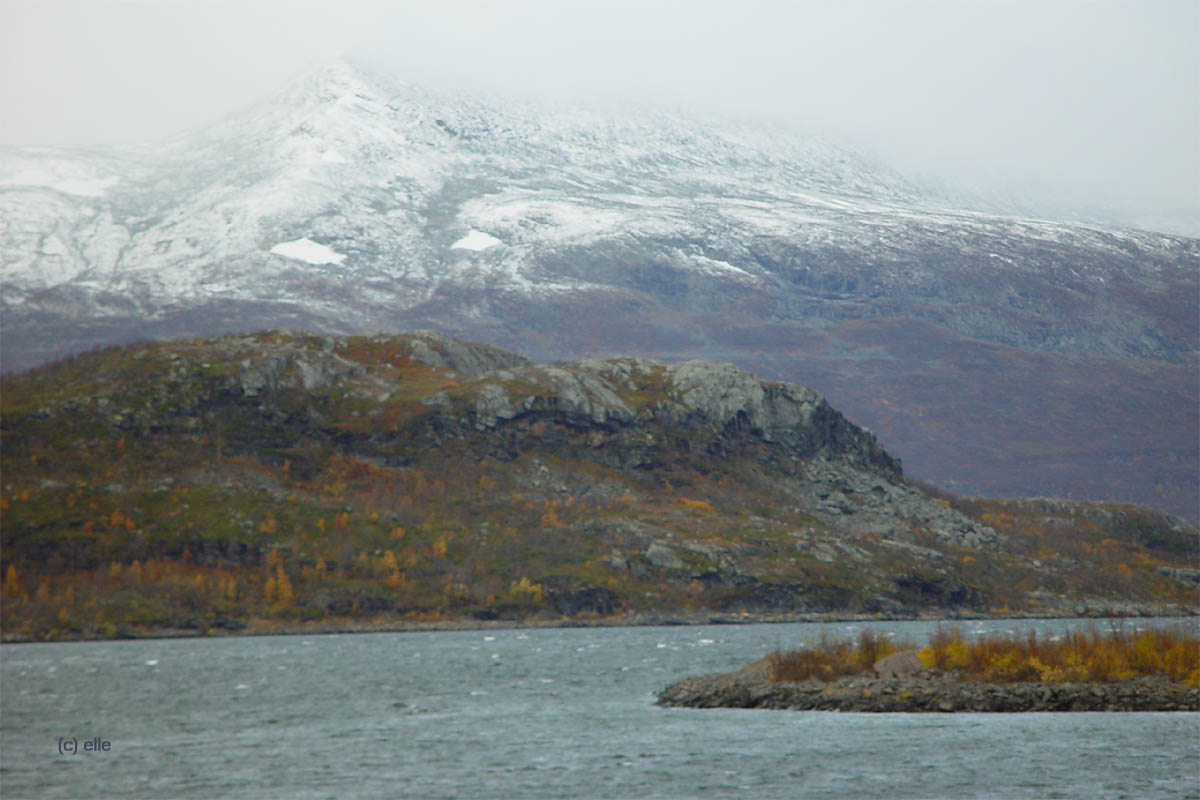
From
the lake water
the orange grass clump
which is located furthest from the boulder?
the lake water

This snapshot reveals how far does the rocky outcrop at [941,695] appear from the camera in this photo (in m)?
69.2

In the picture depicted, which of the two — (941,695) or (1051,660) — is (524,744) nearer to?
(941,695)

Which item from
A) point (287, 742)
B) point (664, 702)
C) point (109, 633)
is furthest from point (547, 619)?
point (287, 742)

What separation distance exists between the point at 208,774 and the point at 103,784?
4639mm

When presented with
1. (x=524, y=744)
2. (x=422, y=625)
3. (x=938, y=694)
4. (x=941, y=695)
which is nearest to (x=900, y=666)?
(x=938, y=694)

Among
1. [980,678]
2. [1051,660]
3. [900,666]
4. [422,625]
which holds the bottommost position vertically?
[422,625]

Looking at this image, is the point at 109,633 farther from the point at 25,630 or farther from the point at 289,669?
the point at 289,669

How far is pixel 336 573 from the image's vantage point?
195750 mm

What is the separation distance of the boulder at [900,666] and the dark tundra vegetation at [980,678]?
60mm

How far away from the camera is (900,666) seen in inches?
3093

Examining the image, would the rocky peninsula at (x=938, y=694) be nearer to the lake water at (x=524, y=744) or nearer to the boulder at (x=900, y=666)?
the boulder at (x=900, y=666)

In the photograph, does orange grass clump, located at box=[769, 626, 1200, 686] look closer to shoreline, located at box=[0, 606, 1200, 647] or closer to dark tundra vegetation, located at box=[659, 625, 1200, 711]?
dark tundra vegetation, located at box=[659, 625, 1200, 711]

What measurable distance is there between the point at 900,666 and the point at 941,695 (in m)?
7.03

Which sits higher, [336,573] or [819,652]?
[819,652]
